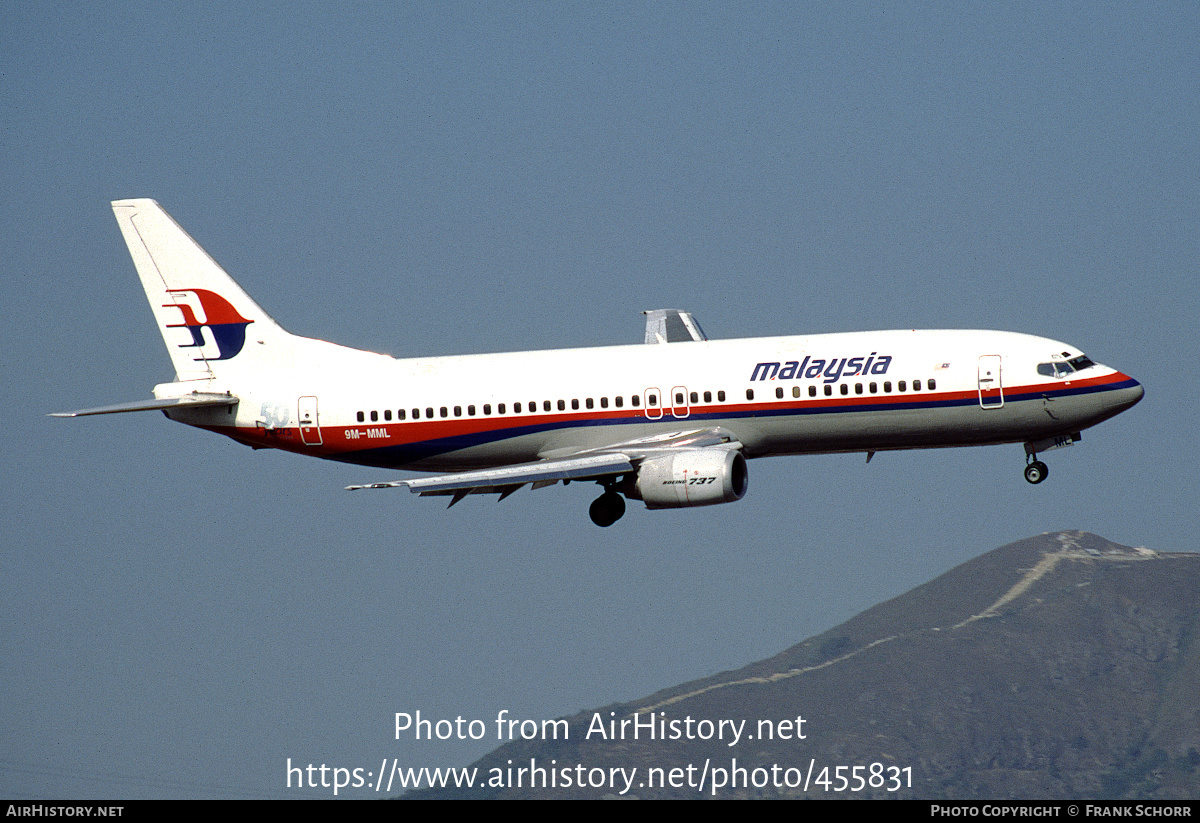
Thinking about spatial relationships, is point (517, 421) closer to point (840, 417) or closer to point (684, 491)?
point (684, 491)

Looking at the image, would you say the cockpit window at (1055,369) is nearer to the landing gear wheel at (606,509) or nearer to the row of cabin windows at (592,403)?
the row of cabin windows at (592,403)

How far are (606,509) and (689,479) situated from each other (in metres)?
7.30

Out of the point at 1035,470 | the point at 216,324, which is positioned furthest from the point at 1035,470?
the point at 216,324

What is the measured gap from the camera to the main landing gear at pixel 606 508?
61000 mm

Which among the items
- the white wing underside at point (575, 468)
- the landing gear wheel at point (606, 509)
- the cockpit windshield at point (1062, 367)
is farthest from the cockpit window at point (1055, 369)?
the landing gear wheel at point (606, 509)

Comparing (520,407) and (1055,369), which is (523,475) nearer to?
(520,407)

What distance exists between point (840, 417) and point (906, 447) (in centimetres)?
309

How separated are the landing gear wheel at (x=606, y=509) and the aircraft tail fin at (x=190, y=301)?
50.5 ft

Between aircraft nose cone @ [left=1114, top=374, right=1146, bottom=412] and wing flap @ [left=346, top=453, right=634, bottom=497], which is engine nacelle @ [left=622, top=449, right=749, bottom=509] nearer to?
wing flap @ [left=346, top=453, right=634, bottom=497]

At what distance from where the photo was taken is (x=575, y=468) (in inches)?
2173

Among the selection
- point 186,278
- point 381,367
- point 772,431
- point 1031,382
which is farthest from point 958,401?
point 186,278

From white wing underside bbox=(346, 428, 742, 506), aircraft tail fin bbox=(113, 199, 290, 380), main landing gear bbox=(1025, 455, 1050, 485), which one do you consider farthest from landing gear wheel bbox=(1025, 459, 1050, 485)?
aircraft tail fin bbox=(113, 199, 290, 380)

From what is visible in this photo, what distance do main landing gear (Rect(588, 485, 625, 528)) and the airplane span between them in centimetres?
6
